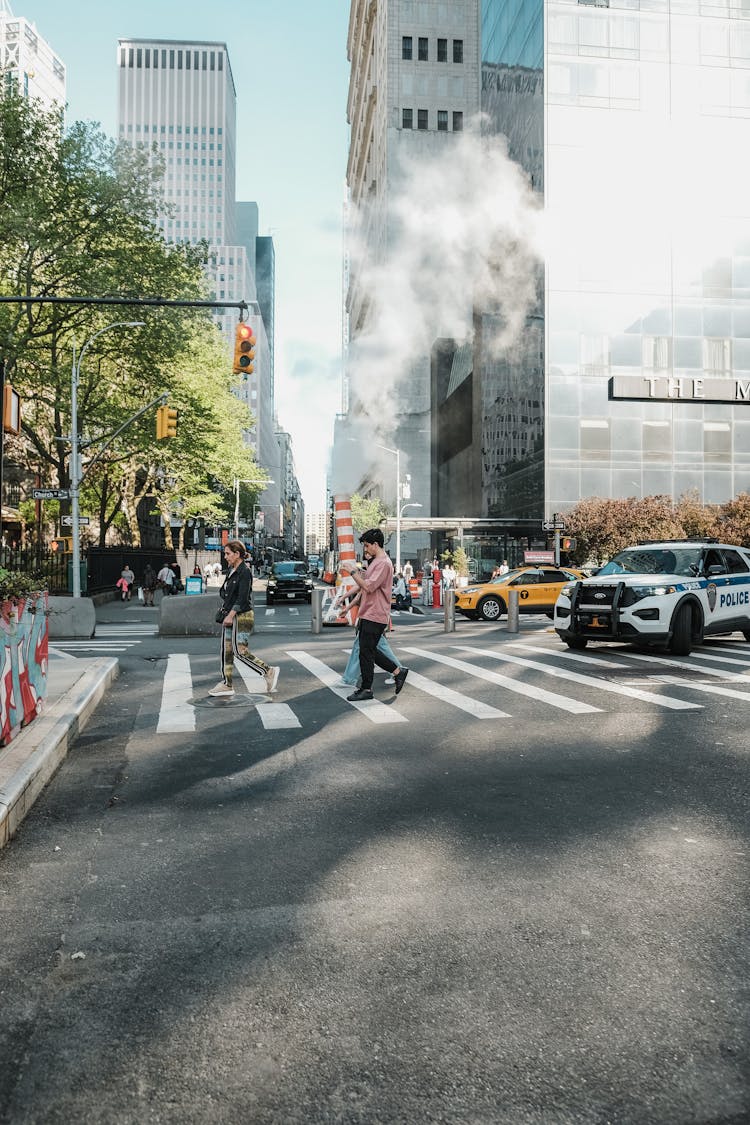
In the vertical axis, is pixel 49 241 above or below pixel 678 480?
above

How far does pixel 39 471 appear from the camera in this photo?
48562 millimetres

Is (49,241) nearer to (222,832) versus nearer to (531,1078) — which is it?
(222,832)

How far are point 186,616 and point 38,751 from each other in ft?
Result: 45.8

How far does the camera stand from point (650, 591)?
1401 centimetres

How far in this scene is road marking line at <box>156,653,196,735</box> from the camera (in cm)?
872

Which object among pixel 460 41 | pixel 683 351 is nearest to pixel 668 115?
pixel 683 351

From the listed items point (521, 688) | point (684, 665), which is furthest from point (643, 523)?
point (521, 688)

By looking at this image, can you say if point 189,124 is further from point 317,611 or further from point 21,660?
point 21,660

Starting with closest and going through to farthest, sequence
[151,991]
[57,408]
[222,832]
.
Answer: [151,991] → [222,832] → [57,408]

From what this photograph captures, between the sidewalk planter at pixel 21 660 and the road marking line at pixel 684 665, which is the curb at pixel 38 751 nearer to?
the sidewalk planter at pixel 21 660

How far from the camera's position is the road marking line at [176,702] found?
8719 mm

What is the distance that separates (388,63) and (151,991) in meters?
91.4

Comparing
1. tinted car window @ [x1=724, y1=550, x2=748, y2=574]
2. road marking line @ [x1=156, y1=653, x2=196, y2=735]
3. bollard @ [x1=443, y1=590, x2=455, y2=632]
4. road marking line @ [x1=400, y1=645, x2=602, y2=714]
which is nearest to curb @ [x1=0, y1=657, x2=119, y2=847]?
road marking line @ [x1=156, y1=653, x2=196, y2=735]

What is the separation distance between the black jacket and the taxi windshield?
24.7 feet
